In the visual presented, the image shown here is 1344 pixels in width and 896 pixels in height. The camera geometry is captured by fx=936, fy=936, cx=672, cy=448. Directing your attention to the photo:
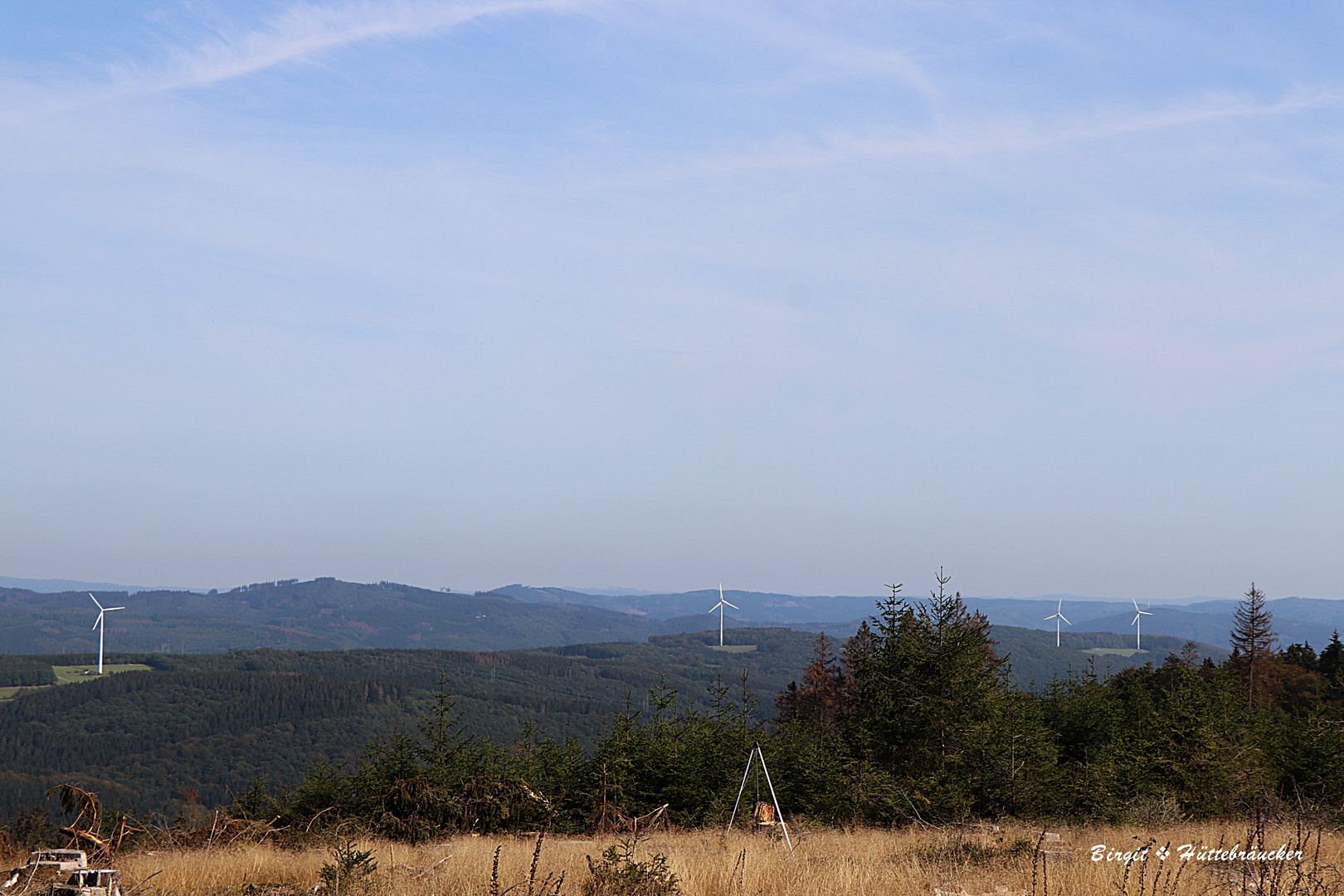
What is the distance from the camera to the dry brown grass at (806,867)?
1010 cm

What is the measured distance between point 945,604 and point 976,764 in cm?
666

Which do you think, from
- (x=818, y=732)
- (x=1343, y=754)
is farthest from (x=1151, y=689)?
(x=818, y=732)

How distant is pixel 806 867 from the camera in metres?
11.4

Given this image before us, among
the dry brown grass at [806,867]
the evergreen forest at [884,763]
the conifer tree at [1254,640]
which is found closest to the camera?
the dry brown grass at [806,867]

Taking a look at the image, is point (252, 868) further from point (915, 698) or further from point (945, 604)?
point (945, 604)

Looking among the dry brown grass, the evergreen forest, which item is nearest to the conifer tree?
the evergreen forest

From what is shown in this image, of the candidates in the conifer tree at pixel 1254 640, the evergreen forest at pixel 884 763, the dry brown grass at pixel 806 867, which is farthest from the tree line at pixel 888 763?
the conifer tree at pixel 1254 640

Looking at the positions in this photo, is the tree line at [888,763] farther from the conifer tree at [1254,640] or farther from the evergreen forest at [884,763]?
the conifer tree at [1254,640]

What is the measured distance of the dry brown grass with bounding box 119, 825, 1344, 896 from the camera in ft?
33.1

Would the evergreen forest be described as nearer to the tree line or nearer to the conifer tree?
the tree line

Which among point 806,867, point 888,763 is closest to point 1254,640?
point 888,763

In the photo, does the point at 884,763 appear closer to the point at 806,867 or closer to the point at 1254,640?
the point at 806,867

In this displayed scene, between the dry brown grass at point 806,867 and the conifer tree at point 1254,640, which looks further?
the conifer tree at point 1254,640

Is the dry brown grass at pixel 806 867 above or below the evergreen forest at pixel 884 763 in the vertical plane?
above
